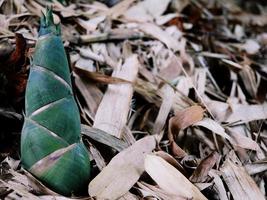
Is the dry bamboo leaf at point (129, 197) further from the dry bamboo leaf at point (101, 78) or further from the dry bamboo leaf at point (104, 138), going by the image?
the dry bamboo leaf at point (101, 78)

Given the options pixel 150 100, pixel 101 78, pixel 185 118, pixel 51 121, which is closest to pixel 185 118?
pixel 185 118

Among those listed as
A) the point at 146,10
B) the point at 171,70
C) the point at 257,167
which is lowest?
the point at 257,167

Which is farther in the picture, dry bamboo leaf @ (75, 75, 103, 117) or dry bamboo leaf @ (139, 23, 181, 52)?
dry bamboo leaf @ (139, 23, 181, 52)

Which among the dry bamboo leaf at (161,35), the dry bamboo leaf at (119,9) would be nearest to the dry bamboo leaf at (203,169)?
the dry bamboo leaf at (161,35)

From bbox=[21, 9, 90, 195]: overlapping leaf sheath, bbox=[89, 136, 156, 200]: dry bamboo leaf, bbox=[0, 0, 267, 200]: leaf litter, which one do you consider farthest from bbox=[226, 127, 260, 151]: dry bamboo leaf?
bbox=[21, 9, 90, 195]: overlapping leaf sheath

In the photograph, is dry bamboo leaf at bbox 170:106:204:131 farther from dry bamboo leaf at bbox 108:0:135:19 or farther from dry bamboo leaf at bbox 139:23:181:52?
dry bamboo leaf at bbox 108:0:135:19

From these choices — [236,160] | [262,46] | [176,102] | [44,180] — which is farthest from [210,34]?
[44,180]

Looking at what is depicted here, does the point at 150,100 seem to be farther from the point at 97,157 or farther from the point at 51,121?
the point at 51,121
